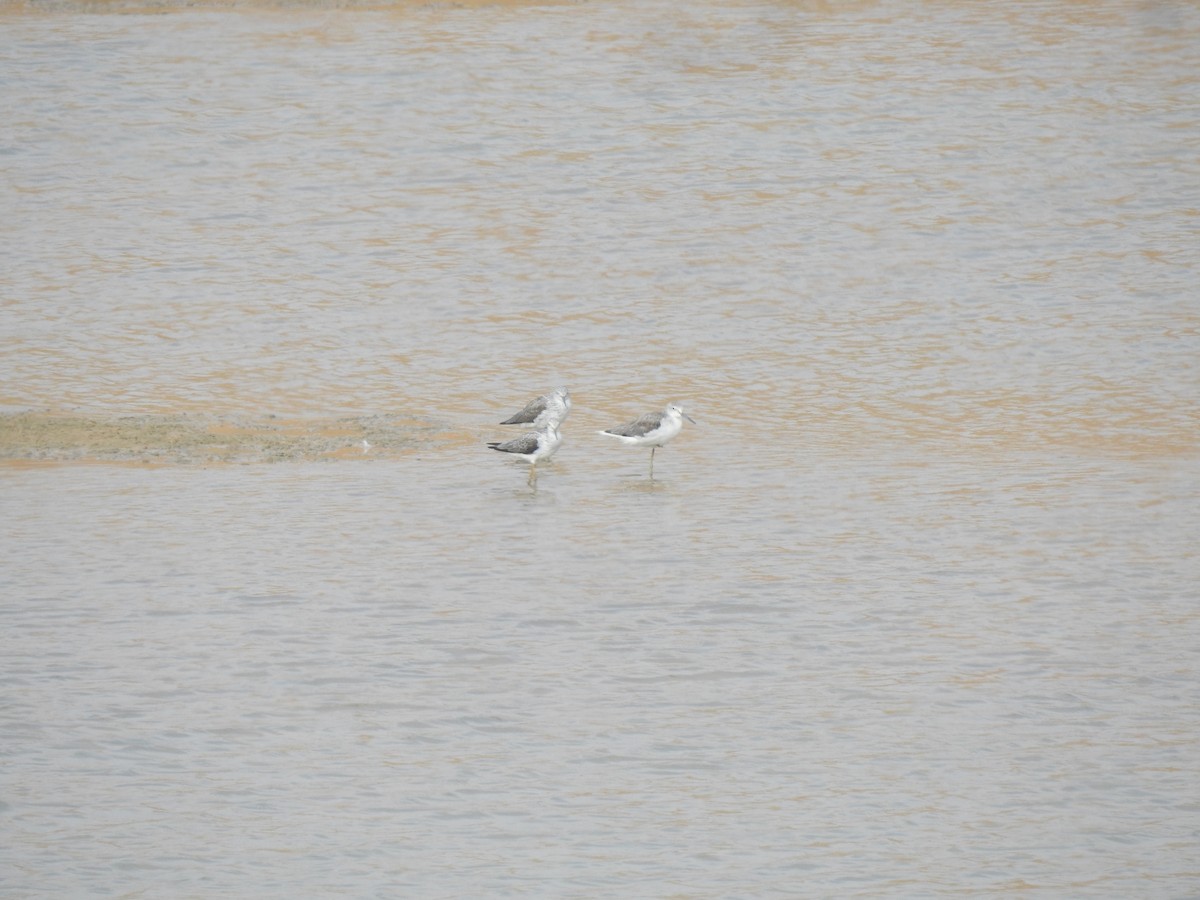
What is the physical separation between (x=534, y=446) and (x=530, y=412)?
134cm

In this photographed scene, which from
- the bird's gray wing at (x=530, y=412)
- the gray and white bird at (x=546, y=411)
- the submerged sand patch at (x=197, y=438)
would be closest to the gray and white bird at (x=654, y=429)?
the gray and white bird at (x=546, y=411)

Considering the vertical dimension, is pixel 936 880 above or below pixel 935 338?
above

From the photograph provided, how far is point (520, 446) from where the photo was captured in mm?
17625

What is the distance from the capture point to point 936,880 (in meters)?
8.31

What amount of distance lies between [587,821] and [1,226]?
21.7 meters

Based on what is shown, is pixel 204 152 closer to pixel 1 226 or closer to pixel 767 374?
pixel 1 226

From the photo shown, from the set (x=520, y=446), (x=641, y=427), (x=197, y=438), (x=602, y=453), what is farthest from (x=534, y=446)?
(x=197, y=438)

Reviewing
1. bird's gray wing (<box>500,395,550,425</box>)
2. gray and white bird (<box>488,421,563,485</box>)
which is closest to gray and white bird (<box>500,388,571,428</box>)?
bird's gray wing (<box>500,395,550,425</box>)

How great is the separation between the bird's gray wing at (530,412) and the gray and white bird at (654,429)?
86cm

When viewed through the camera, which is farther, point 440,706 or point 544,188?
point 544,188

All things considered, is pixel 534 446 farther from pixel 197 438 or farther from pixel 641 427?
pixel 197 438

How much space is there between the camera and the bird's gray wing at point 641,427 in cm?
1805

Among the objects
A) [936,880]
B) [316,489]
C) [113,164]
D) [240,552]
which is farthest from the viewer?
[113,164]

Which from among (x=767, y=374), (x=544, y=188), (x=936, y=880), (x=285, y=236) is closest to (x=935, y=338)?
(x=767, y=374)
